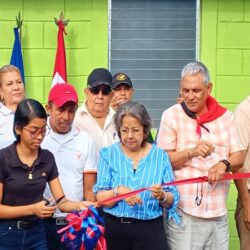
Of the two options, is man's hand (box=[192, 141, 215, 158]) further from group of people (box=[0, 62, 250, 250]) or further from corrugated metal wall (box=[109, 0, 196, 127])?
corrugated metal wall (box=[109, 0, 196, 127])

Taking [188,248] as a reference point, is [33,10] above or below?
above

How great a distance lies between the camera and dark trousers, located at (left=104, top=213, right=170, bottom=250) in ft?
11.8

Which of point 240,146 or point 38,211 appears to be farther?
point 240,146

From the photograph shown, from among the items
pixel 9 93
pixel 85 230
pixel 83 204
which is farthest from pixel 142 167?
pixel 9 93

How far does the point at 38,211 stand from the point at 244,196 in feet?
5.21

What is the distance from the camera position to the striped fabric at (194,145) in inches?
147

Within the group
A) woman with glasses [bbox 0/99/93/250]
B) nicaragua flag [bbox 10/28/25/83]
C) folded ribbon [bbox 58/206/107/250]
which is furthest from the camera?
nicaragua flag [bbox 10/28/25/83]

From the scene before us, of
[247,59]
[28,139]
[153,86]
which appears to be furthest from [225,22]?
[28,139]

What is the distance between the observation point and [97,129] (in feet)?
13.8

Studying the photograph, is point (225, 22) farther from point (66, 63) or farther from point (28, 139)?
point (28, 139)

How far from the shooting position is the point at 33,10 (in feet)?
19.0

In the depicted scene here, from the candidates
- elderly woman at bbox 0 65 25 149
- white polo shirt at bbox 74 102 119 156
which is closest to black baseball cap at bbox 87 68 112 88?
white polo shirt at bbox 74 102 119 156

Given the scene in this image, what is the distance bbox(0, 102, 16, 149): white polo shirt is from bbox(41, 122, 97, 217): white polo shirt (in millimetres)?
229

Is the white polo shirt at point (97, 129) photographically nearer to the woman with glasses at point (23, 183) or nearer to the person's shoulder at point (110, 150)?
the person's shoulder at point (110, 150)
